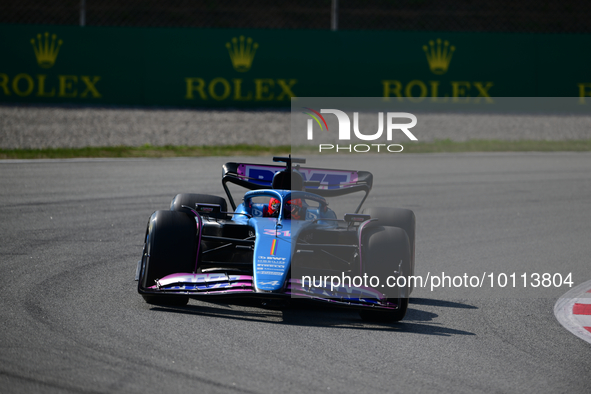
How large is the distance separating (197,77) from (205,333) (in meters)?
13.2

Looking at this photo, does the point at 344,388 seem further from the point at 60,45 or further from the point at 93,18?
the point at 93,18

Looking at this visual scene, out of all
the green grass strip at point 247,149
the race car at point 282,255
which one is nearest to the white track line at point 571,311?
the race car at point 282,255

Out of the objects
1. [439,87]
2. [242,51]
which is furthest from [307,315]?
[439,87]

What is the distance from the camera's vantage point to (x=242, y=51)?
57.3ft

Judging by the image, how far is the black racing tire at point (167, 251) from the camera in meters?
5.51

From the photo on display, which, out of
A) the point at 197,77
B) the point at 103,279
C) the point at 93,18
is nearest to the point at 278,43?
the point at 197,77

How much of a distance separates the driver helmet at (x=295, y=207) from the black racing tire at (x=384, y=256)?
0.66m

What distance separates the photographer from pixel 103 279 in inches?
252

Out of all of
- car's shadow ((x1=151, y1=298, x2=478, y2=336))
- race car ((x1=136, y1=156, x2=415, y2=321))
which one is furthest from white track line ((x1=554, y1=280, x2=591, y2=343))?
race car ((x1=136, y1=156, x2=415, y2=321))

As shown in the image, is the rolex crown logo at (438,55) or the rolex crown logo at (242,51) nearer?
the rolex crown logo at (242,51)

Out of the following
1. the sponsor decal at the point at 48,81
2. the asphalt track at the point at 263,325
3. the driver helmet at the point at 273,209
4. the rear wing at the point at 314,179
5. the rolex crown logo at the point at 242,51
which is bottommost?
the asphalt track at the point at 263,325

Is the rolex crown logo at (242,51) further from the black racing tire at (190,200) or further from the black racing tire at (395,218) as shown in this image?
the black racing tire at (395,218)

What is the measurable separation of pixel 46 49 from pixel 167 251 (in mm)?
12419

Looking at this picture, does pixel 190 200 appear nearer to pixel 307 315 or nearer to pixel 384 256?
pixel 307 315
